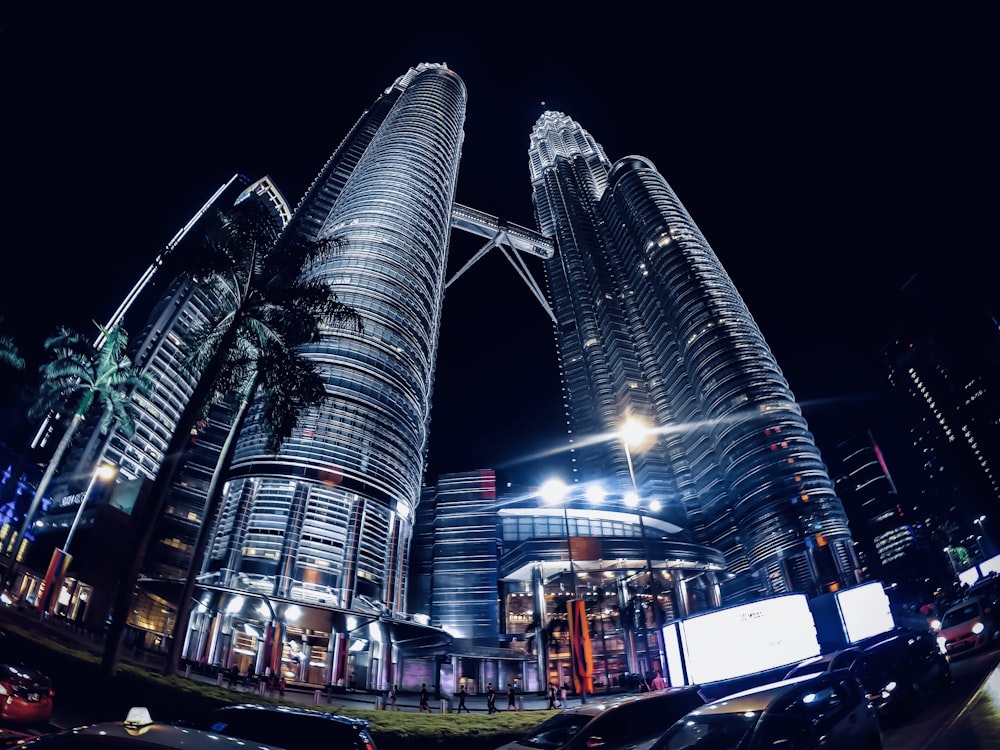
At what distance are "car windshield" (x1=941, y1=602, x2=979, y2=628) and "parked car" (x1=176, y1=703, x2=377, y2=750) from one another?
20.7 m

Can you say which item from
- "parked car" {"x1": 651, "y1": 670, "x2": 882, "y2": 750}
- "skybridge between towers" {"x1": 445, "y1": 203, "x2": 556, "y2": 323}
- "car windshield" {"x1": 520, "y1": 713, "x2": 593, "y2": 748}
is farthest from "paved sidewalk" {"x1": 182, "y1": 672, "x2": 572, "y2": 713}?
"skybridge between towers" {"x1": 445, "y1": 203, "x2": 556, "y2": 323}

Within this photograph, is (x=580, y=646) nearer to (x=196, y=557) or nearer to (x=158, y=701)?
(x=196, y=557)

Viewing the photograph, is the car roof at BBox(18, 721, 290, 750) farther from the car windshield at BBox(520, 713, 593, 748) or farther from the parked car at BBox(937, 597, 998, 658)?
the parked car at BBox(937, 597, 998, 658)

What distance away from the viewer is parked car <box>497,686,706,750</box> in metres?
9.02

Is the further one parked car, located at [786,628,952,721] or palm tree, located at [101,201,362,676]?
palm tree, located at [101,201,362,676]

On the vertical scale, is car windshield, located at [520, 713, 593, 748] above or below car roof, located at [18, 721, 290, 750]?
below

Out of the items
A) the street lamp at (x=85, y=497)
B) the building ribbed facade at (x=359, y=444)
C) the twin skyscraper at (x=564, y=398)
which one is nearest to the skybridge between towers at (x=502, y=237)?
the twin skyscraper at (x=564, y=398)

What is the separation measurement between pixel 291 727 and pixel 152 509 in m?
12.3

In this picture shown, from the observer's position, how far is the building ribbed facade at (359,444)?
42750mm

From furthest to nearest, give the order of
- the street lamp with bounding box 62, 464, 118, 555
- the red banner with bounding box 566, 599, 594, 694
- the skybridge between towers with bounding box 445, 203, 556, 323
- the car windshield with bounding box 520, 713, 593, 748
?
the skybridge between towers with bounding box 445, 203, 556, 323, the street lamp with bounding box 62, 464, 118, 555, the red banner with bounding box 566, 599, 594, 694, the car windshield with bounding box 520, 713, 593, 748

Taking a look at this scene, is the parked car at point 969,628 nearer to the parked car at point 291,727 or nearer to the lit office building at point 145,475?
the parked car at point 291,727

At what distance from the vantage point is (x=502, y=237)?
14062 cm

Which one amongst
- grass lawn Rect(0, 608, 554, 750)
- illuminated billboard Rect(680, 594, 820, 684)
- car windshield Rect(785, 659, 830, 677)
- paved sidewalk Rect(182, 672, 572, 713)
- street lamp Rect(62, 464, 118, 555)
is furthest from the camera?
street lamp Rect(62, 464, 118, 555)

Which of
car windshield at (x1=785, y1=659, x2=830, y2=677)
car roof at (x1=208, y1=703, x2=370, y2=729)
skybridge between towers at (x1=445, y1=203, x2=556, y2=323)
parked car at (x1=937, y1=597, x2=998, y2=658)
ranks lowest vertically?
car roof at (x1=208, y1=703, x2=370, y2=729)
